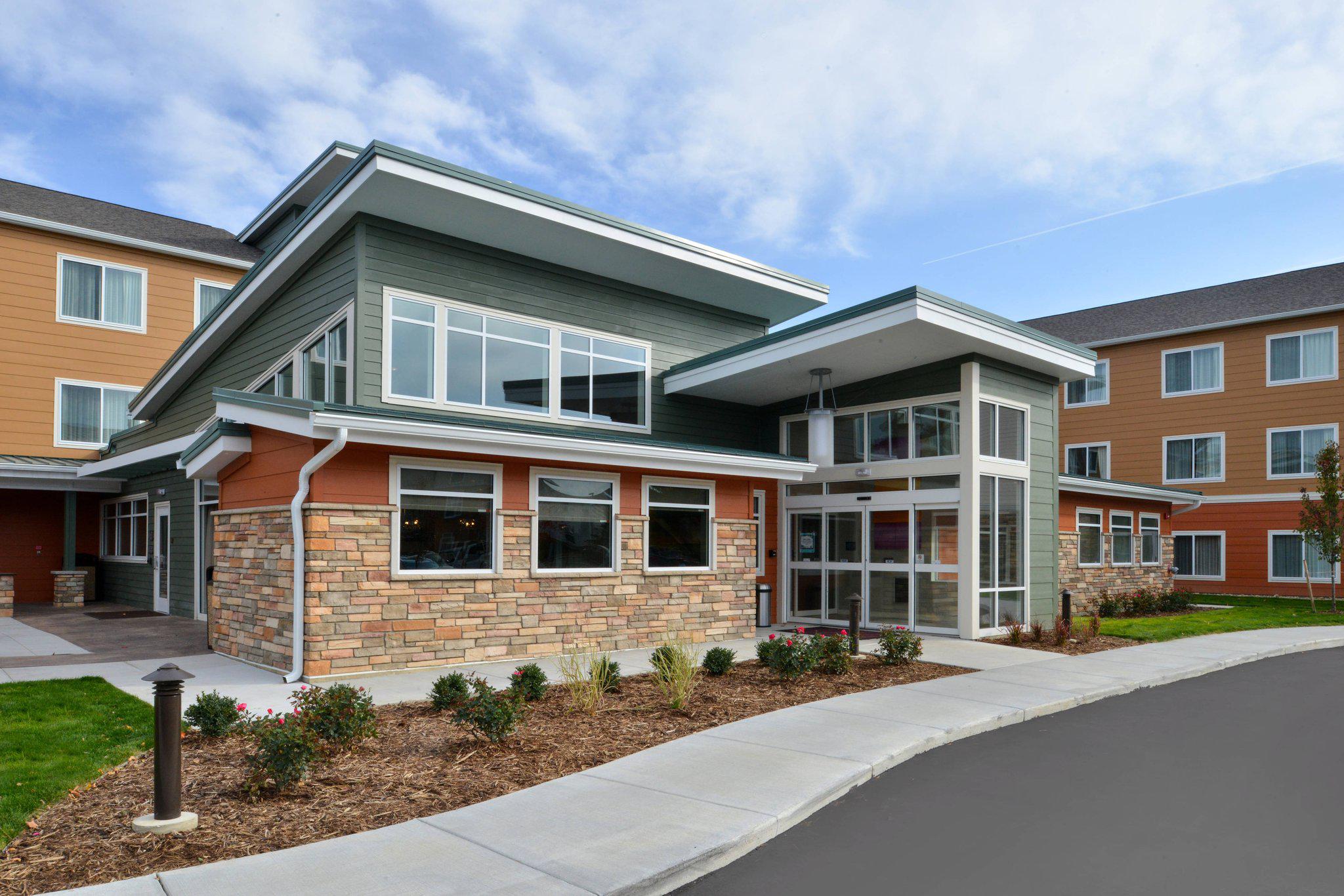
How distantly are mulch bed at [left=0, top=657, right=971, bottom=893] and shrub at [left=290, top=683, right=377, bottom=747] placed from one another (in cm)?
16

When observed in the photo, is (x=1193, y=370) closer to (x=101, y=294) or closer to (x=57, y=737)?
(x=57, y=737)

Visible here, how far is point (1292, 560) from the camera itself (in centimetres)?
2505

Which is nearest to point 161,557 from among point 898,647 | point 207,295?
point 207,295

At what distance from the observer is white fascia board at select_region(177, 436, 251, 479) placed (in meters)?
11.5

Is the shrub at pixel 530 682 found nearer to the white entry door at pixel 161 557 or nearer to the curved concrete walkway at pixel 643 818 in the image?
the curved concrete walkway at pixel 643 818

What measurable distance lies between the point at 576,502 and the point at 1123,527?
605 inches

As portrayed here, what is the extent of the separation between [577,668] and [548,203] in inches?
277

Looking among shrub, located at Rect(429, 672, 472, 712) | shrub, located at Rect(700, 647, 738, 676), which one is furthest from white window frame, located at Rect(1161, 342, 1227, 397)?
shrub, located at Rect(429, 672, 472, 712)

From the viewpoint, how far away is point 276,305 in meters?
15.6

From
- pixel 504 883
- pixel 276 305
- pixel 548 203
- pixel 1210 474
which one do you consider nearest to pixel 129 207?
pixel 276 305

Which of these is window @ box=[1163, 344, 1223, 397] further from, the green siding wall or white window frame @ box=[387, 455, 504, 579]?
white window frame @ box=[387, 455, 504, 579]

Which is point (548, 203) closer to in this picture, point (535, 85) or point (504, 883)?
point (535, 85)

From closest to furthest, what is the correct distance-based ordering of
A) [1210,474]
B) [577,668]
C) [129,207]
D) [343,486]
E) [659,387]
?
[577,668] < [343,486] < [659,387] < [129,207] < [1210,474]

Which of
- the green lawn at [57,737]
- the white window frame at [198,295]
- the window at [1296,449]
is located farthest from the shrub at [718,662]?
the window at [1296,449]
